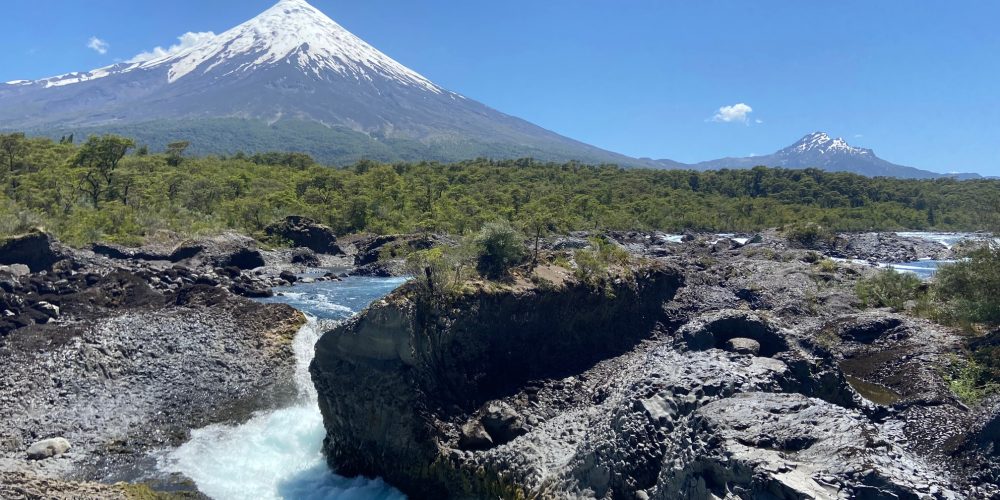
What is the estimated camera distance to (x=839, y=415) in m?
8.07

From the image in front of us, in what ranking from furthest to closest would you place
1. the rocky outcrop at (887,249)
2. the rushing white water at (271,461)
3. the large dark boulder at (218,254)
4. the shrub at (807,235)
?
the shrub at (807,235)
the rocky outcrop at (887,249)
the large dark boulder at (218,254)
the rushing white water at (271,461)

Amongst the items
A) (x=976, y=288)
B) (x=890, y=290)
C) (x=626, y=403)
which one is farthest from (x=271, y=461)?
(x=890, y=290)

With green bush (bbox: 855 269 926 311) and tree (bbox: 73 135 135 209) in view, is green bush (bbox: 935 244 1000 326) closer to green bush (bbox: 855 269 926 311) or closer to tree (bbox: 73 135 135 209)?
green bush (bbox: 855 269 926 311)

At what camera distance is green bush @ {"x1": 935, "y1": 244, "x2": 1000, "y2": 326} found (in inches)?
556

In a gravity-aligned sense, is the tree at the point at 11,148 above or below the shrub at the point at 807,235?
above

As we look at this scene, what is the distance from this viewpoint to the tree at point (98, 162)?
44156 mm

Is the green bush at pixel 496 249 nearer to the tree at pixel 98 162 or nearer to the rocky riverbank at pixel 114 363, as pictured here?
the rocky riverbank at pixel 114 363

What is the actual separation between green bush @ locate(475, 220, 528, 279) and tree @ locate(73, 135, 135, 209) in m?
41.1

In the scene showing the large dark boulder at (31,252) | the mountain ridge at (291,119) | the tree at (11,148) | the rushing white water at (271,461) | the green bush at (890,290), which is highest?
the mountain ridge at (291,119)

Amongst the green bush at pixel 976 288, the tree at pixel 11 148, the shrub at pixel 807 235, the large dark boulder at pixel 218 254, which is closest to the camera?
the green bush at pixel 976 288

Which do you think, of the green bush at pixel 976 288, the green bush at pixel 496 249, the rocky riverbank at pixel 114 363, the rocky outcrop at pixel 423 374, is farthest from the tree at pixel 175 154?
the green bush at pixel 976 288

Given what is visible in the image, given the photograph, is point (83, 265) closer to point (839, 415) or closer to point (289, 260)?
point (289, 260)

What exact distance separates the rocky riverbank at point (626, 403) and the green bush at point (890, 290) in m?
3.61

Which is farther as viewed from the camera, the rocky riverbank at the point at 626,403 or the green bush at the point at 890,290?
the green bush at the point at 890,290
